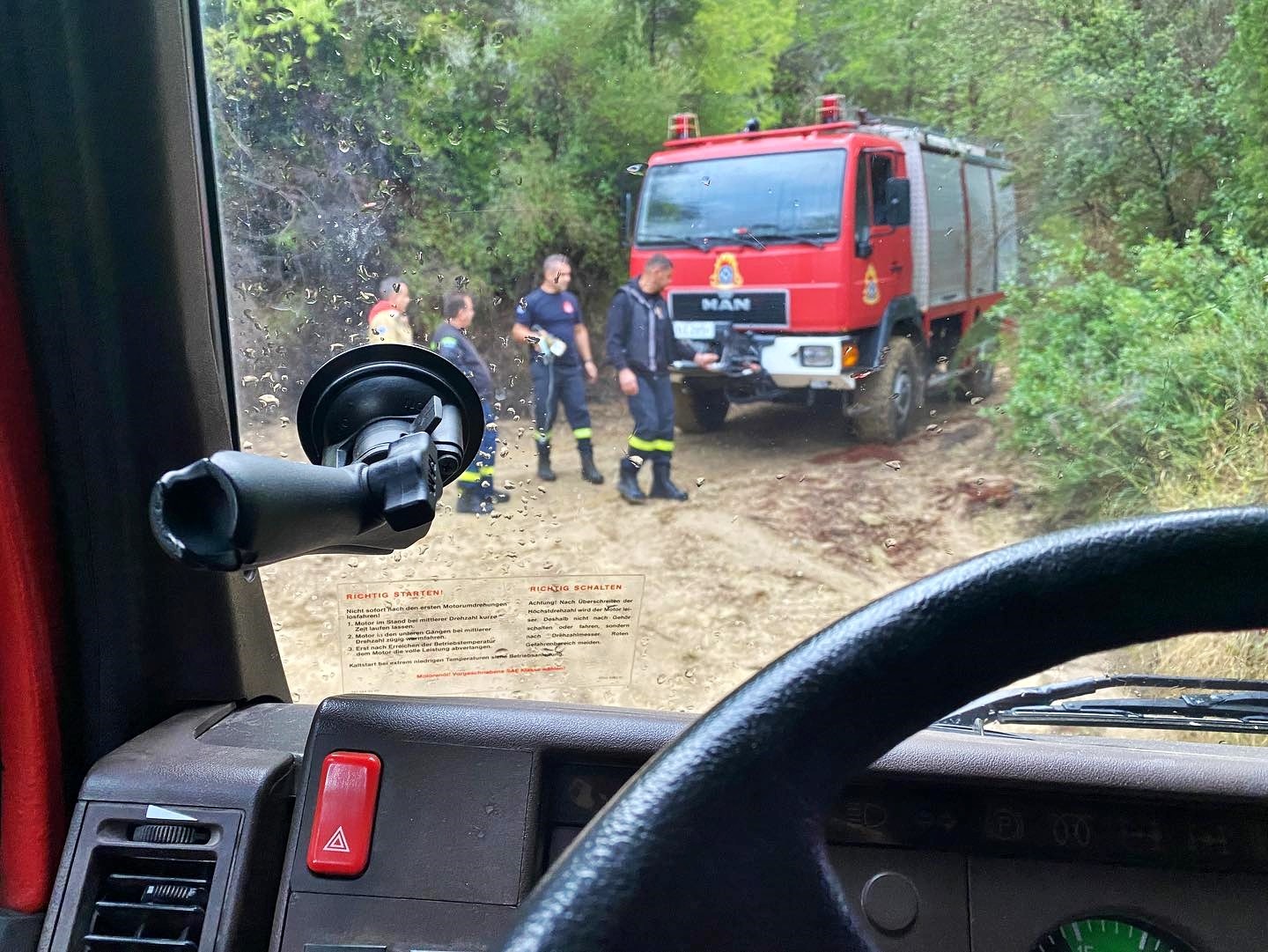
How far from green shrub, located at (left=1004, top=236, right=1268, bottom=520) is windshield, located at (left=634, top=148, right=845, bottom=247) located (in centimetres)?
70

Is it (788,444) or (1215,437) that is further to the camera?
(788,444)

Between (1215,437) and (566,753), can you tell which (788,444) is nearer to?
(1215,437)

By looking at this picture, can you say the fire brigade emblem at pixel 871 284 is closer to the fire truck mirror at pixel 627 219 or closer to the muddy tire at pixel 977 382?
the muddy tire at pixel 977 382

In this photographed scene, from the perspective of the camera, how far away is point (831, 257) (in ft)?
11.4

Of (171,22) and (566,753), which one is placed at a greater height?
(171,22)

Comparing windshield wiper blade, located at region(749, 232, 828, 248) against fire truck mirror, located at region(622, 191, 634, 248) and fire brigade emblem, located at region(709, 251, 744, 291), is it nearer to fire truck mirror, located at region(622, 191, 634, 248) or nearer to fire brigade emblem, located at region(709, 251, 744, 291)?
fire brigade emblem, located at region(709, 251, 744, 291)

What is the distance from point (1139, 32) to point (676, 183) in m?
1.28

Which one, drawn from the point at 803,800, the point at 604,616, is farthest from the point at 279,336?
the point at 803,800

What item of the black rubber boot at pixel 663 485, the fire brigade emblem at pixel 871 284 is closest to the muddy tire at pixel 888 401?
the fire brigade emblem at pixel 871 284

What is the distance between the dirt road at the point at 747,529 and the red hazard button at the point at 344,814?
0.91 meters

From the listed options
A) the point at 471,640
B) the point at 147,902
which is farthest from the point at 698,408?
the point at 147,902

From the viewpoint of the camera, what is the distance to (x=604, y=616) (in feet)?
9.41

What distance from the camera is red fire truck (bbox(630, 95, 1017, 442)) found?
3047 millimetres

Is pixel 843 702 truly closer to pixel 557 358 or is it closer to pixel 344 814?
pixel 344 814
